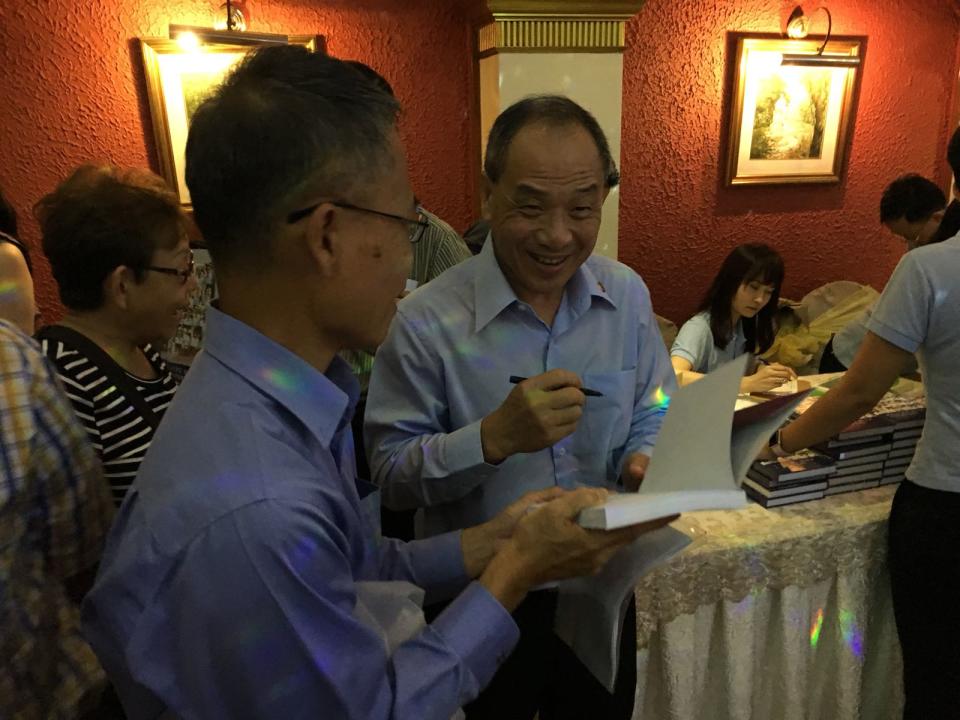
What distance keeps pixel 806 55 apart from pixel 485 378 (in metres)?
3.14

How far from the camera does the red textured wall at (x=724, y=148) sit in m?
3.36

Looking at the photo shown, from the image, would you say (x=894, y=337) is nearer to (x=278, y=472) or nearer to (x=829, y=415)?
(x=829, y=415)

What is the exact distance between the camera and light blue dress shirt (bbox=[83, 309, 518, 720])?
2.01ft

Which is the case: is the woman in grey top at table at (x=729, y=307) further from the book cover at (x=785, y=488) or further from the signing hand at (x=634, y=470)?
the signing hand at (x=634, y=470)

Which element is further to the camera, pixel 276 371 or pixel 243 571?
pixel 276 371

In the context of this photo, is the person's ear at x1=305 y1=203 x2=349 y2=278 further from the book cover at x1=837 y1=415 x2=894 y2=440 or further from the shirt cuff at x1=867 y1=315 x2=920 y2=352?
the book cover at x1=837 y1=415 x2=894 y2=440

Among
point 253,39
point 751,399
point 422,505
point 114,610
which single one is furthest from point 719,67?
point 114,610

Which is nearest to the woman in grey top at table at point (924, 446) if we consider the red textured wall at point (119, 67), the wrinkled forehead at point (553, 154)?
the wrinkled forehead at point (553, 154)

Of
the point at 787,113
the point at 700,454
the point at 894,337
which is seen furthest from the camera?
the point at 787,113

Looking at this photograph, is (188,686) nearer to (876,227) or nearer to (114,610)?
(114,610)

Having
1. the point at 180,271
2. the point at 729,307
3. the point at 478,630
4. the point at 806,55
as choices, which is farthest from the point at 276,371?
the point at 806,55

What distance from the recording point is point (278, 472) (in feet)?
2.13

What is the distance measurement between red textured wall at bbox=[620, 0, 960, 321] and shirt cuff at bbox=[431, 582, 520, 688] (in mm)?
3004

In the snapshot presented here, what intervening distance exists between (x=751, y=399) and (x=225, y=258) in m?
1.99
